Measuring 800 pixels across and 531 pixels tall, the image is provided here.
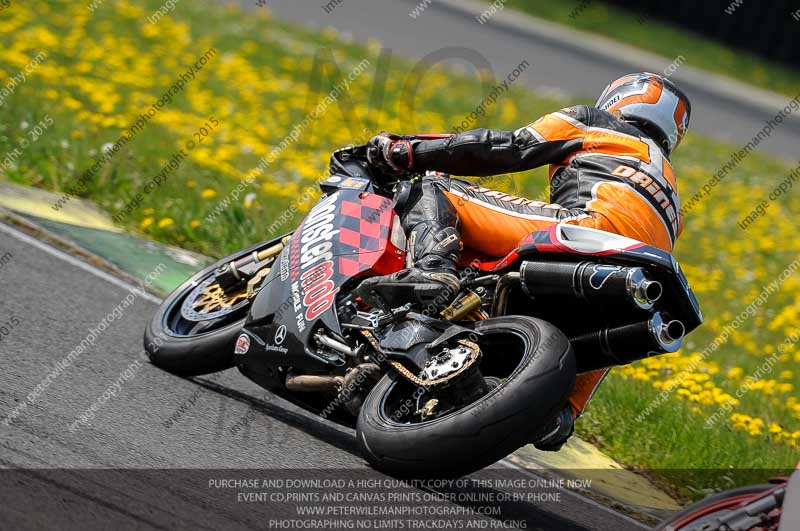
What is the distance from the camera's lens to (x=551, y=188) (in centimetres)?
510

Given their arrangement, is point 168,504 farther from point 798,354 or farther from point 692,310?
point 798,354

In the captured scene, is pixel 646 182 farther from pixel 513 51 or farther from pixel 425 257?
pixel 513 51

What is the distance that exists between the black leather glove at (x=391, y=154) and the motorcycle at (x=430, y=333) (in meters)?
0.11

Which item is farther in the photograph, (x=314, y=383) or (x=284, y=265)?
(x=284, y=265)

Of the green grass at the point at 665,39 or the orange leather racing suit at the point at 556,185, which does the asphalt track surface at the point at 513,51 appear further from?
the orange leather racing suit at the point at 556,185

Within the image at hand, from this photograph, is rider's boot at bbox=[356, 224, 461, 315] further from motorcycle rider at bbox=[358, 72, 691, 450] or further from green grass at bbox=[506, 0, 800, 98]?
green grass at bbox=[506, 0, 800, 98]

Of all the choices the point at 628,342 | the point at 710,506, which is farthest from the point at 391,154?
the point at 710,506

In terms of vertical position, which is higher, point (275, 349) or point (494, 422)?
point (494, 422)

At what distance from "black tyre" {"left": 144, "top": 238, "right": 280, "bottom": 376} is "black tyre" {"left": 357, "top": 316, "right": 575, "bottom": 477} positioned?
4.09 feet

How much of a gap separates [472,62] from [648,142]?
47.8 ft

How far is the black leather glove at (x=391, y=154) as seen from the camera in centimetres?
516

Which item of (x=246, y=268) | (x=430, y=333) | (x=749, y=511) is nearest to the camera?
(x=749, y=511)

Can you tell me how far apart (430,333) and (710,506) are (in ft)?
4.32

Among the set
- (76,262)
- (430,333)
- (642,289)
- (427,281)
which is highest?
(642,289)
